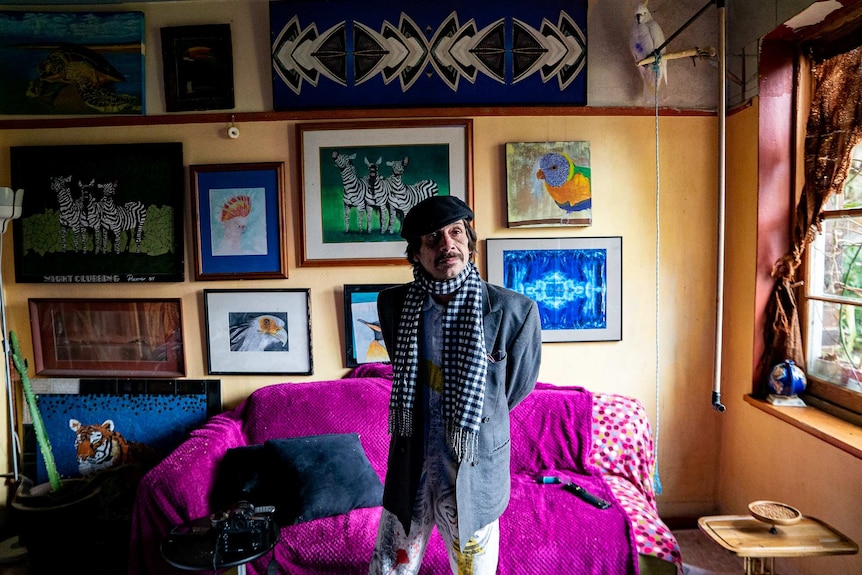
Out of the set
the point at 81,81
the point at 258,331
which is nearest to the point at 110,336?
the point at 258,331

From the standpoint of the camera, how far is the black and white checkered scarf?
1.43 meters

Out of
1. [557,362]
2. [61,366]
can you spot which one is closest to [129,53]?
[61,366]

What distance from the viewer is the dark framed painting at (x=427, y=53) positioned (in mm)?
2572

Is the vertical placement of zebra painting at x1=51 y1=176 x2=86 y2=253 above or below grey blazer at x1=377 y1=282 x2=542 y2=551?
above

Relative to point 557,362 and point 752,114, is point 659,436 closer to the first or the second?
point 557,362

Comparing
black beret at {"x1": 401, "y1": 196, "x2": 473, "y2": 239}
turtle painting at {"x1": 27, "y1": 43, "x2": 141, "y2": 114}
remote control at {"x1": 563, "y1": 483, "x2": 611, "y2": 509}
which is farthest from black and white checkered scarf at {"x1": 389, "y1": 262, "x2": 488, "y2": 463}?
turtle painting at {"x1": 27, "y1": 43, "x2": 141, "y2": 114}

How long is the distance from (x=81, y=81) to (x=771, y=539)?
3621mm

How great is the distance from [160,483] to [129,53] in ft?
6.93

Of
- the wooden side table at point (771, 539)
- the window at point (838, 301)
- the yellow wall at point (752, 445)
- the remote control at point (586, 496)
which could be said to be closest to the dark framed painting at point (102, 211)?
the remote control at point (586, 496)

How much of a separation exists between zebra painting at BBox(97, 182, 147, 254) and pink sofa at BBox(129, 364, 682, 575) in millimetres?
1044

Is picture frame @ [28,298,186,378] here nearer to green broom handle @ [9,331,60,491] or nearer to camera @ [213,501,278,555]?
green broom handle @ [9,331,60,491]

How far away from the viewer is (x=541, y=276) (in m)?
2.62

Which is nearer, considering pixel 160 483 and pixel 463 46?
pixel 160 483

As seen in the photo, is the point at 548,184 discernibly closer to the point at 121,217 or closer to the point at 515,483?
the point at 515,483
